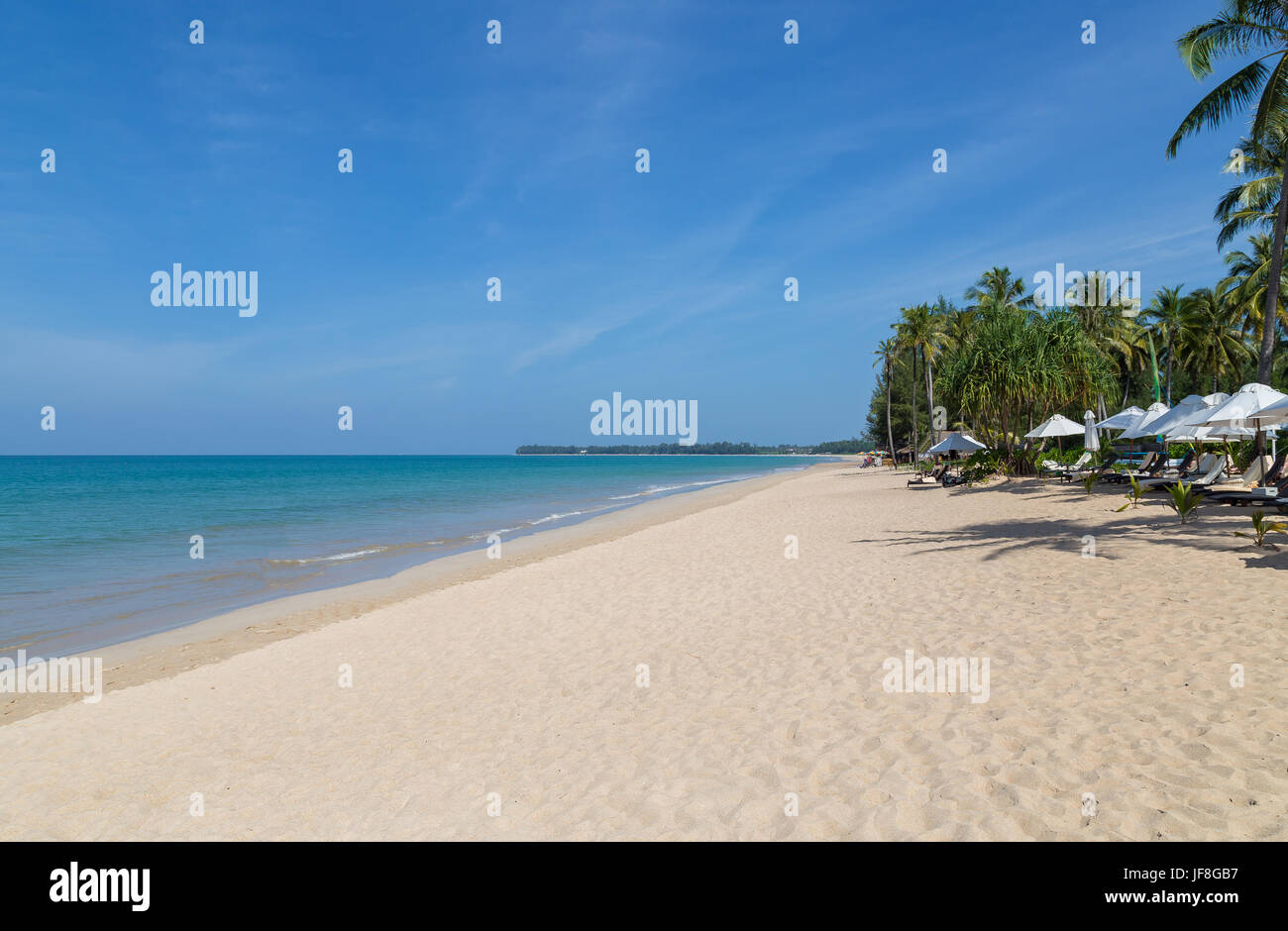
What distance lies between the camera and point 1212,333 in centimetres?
3953

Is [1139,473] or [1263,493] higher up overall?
[1139,473]

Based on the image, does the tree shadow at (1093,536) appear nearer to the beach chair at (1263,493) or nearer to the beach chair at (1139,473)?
the beach chair at (1263,493)

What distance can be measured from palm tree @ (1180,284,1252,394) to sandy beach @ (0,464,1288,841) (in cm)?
4005

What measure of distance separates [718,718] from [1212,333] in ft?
161

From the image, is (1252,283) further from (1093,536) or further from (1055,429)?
(1093,536)

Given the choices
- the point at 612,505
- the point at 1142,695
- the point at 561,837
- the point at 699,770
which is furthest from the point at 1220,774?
the point at 612,505

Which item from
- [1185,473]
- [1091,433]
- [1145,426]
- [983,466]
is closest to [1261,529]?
[1185,473]

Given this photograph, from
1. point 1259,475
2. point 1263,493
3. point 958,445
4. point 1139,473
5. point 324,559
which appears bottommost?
point 324,559

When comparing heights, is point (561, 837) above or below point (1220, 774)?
below

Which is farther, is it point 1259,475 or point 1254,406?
point 1259,475

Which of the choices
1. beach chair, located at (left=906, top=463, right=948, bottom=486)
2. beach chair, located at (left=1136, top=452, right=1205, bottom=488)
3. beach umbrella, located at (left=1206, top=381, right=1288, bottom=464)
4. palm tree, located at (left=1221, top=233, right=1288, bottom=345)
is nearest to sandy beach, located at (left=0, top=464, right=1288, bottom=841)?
beach umbrella, located at (left=1206, top=381, right=1288, bottom=464)
